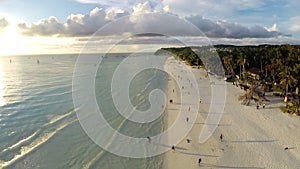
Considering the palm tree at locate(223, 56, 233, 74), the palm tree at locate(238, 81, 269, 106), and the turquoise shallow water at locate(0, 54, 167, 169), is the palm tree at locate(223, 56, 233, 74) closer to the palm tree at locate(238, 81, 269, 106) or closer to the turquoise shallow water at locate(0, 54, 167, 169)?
the palm tree at locate(238, 81, 269, 106)

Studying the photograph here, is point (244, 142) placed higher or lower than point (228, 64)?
lower


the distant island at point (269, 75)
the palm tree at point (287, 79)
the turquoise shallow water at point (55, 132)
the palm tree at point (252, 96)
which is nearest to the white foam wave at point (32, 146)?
the turquoise shallow water at point (55, 132)

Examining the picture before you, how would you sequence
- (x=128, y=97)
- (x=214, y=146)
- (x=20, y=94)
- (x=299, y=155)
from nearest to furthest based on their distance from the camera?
(x=299, y=155) → (x=214, y=146) → (x=128, y=97) → (x=20, y=94)

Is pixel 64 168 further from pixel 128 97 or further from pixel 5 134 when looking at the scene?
pixel 128 97

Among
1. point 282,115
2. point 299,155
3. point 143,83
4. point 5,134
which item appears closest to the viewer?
point 299,155

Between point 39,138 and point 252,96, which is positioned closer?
point 39,138

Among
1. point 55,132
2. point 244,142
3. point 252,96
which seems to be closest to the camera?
point 244,142

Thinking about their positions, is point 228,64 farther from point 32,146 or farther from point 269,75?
point 32,146

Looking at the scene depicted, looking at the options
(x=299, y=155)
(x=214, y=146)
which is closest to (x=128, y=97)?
(x=214, y=146)

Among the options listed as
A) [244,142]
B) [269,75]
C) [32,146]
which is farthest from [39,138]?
[269,75]
